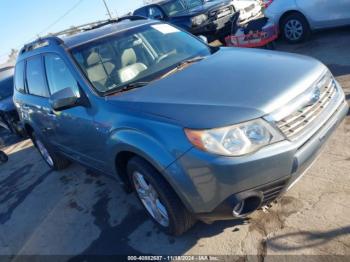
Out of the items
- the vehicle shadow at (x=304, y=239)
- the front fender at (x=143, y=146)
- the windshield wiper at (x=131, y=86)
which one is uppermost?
the windshield wiper at (x=131, y=86)

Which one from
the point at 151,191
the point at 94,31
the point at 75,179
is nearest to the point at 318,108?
the point at 151,191

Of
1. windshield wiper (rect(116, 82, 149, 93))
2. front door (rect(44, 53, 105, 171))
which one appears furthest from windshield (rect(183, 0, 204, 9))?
windshield wiper (rect(116, 82, 149, 93))

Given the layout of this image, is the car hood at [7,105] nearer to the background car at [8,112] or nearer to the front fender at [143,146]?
the background car at [8,112]

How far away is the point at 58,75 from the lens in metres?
4.17

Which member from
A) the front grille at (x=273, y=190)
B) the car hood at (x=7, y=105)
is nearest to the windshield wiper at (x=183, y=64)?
the front grille at (x=273, y=190)

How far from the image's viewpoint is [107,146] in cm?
343

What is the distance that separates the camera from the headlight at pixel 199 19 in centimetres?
981

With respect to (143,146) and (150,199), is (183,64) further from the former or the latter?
(150,199)

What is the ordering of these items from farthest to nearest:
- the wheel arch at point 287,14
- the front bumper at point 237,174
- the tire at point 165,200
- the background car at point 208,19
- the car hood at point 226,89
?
the background car at point 208,19
the wheel arch at point 287,14
the tire at point 165,200
the car hood at point 226,89
the front bumper at point 237,174

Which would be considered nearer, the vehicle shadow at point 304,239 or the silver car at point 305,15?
the vehicle shadow at point 304,239

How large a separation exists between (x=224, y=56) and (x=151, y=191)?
1536 millimetres

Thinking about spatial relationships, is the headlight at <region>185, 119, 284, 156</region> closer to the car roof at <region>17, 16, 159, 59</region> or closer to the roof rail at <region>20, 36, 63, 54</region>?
the car roof at <region>17, 16, 159, 59</region>

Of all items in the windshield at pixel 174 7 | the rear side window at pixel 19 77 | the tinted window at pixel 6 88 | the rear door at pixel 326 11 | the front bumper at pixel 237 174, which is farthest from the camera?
the windshield at pixel 174 7

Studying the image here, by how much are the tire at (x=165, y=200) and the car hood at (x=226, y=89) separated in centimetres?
47
